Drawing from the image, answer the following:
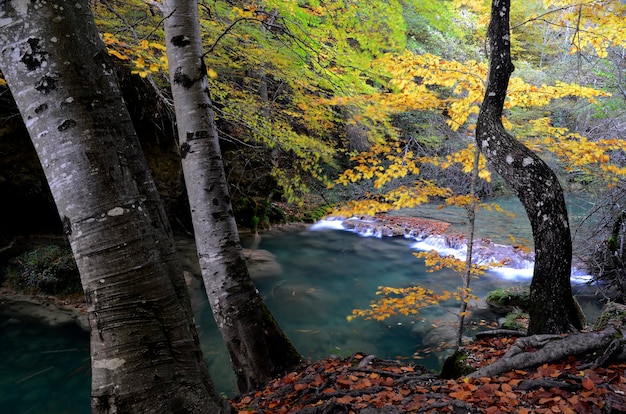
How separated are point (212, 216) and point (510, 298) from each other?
7.45 m

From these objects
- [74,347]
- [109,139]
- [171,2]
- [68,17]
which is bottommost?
[74,347]

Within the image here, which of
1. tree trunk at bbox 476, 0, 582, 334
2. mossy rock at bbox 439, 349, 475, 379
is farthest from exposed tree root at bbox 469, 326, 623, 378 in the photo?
mossy rock at bbox 439, 349, 475, 379

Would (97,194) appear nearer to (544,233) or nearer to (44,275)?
(544,233)

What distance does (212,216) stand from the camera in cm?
328

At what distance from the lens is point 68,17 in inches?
60.6

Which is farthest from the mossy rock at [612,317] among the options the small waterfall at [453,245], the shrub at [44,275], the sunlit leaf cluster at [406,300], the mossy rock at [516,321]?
the shrub at [44,275]

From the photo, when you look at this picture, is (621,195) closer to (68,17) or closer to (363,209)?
(363,209)

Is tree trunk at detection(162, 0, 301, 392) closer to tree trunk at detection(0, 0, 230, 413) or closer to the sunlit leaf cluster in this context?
tree trunk at detection(0, 0, 230, 413)

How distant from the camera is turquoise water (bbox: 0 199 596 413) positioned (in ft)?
18.3

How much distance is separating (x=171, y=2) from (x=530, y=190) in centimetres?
356

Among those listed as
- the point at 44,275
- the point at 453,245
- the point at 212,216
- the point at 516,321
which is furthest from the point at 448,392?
the point at 453,245

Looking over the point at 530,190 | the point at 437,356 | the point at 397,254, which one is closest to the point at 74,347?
the point at 437,356

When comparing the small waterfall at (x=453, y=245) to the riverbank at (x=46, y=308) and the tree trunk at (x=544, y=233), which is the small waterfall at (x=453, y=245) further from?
the riverbank at (x=46, y=308)

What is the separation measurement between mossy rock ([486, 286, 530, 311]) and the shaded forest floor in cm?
511
